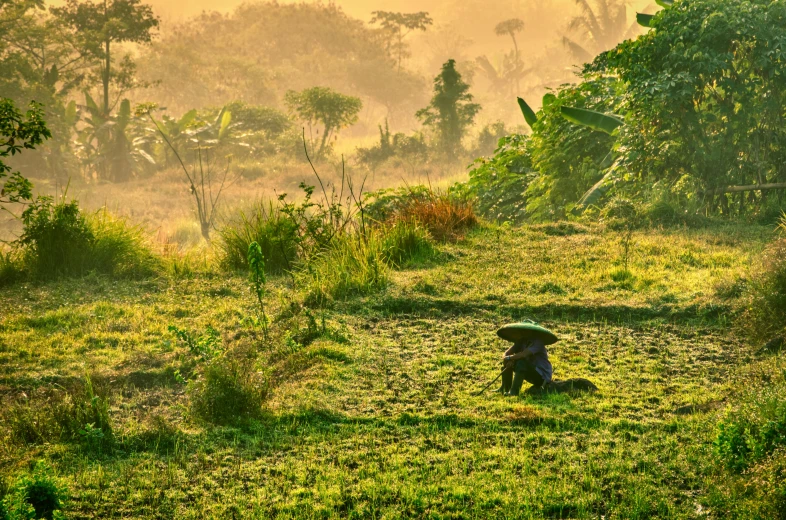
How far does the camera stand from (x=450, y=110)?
87.8 feet

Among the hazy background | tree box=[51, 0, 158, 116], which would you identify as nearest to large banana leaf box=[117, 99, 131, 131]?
tree box=[51, 0, 158, 116]

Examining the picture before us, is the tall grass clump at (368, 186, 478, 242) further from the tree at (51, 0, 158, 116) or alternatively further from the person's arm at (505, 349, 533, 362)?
the tree at (51, 0, 158, 116)

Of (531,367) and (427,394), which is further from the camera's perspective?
(427,394)

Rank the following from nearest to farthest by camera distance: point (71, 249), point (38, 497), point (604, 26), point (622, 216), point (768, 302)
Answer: point (38, 497) < point (768, 302) < point (71, 249) < point (622, 216) < point (604, 26)

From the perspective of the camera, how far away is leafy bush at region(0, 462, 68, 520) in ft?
11.4

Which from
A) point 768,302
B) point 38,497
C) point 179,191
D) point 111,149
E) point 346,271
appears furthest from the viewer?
point 111,149

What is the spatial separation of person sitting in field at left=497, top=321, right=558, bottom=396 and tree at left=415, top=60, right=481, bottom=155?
20608 mm

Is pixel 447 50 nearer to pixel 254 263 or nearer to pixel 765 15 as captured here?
pixel 765 15

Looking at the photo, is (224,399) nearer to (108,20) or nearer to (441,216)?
(441,216)

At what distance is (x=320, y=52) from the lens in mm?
49438

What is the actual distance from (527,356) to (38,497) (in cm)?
289

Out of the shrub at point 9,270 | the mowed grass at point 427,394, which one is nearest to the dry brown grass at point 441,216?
the mowed grass at point 427,394

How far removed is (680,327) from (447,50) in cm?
6627

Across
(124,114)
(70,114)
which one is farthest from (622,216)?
(70,114)
